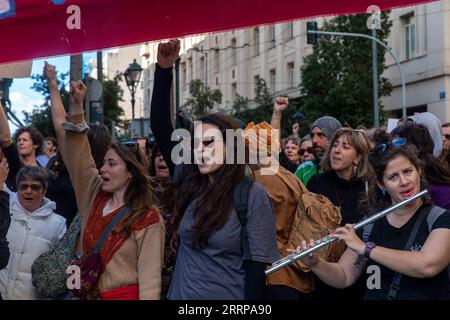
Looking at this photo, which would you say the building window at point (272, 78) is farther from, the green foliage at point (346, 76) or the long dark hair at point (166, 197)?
the long dark hair at point (166, 197)

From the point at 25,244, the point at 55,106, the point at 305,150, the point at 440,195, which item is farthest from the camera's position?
the point at 305,150

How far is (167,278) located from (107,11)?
1528 mm

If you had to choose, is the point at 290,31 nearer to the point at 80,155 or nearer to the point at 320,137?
the point at 320,137

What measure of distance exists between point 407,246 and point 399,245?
0.04m

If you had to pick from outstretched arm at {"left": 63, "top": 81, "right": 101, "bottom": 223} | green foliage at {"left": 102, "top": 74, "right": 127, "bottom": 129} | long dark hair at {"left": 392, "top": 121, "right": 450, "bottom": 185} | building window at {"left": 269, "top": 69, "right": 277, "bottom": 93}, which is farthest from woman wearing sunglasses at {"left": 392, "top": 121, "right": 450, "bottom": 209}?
building window at {"left": 269, "top": 69, "right": 277, "bottom": 93}

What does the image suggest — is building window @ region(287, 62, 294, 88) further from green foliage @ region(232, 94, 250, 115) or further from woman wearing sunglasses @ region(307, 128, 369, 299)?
woman wearing sunglasses @ region(307, 128, 369, 299)

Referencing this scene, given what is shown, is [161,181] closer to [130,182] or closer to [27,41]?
[130,182]

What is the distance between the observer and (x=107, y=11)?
3033 millimetres

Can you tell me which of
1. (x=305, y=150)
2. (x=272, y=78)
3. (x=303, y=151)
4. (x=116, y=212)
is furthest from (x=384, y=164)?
(x=272, y=78)

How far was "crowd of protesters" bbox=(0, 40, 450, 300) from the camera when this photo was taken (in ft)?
10.4

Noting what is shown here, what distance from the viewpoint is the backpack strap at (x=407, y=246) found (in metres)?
3.20

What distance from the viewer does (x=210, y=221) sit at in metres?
3.18

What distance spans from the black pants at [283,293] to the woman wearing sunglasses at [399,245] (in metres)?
0.44
